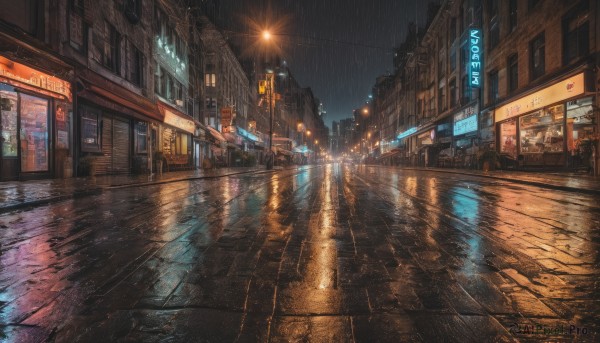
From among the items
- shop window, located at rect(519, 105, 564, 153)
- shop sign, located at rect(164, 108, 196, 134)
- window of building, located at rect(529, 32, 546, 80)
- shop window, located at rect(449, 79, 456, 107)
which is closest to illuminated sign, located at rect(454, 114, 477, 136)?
shop window, located at rect(449, 79, 456, 107)

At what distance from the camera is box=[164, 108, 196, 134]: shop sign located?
26.3 metres

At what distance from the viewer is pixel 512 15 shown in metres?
25.2

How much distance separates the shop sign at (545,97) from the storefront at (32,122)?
75.8 ft

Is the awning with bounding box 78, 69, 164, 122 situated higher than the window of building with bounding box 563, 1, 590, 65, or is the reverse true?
the window of building with bounding box 563, 1, 590, 65

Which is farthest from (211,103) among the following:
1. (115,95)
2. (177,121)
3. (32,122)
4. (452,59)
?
(32,122)

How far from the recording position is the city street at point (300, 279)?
232 centimetres

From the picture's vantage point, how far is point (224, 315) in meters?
2.50

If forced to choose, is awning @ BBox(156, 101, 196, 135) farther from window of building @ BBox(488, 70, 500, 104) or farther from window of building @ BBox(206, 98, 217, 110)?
window of building @ BBox(488, 70, 500, 104)

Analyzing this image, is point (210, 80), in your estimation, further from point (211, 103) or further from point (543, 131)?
point (543, 131)

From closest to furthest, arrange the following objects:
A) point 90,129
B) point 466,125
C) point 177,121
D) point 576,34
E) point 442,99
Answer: point 90,129, point 576,34, point 177,121, point 466,125, point 442,99

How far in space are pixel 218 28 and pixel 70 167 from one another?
2951 cm

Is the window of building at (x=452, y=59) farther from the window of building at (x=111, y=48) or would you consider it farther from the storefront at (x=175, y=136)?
the window of building at (x=111, y=48)

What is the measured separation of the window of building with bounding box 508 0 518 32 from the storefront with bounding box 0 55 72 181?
26.9 metres

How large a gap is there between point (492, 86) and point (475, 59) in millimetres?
2531
